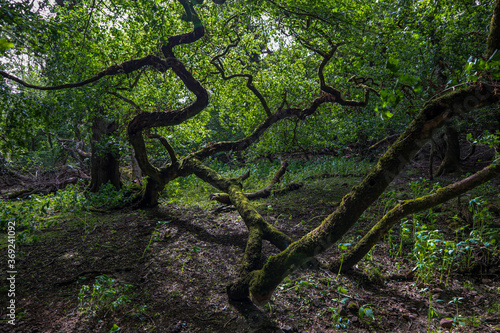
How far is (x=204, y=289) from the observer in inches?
117

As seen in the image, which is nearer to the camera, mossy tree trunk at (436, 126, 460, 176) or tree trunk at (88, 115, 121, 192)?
mossy tree trunk at (436, 126, 460, 176)

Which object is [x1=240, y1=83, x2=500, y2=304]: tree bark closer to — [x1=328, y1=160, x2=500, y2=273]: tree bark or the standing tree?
the standing tree

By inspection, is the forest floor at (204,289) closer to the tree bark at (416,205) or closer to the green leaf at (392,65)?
the tree bark at (416,205)

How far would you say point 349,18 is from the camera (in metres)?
4.82

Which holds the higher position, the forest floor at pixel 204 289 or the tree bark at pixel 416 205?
the tree bark at pixel 416 205

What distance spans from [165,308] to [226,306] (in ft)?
2.04

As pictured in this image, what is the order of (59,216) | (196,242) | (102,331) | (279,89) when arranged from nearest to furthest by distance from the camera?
(102,331) → (196,242) → (59,216) → (279,89)

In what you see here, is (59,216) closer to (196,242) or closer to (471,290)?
(196,242)

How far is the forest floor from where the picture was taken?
2344mm

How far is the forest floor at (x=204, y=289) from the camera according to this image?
2.34 m

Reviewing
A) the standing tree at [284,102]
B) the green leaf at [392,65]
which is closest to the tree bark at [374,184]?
the standing tree at [284,102]

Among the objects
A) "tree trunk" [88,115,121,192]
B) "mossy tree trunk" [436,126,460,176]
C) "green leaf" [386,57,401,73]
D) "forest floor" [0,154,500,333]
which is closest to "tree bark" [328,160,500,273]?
"forest floor" [0,154,500,333]

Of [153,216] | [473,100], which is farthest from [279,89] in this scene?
[473,100]

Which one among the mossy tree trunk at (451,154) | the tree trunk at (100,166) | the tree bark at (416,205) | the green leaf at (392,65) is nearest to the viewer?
the green leaf at (392,65)
